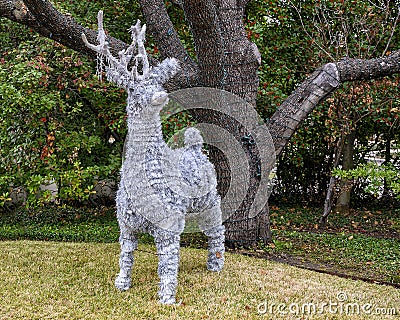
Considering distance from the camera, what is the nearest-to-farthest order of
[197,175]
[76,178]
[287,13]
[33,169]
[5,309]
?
1. [5,309]
2. [197,175]
3. [76,178]
4. [33,169]
5. [287,13]

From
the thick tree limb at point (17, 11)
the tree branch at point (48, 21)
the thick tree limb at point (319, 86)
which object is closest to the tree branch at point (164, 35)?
the tree branch at point (48, 21)

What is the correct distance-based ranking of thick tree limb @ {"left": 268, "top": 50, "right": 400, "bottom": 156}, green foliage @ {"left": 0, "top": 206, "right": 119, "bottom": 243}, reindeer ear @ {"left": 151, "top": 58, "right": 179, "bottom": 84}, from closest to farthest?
1. reindeer ear @ {"left": 151, "top": 58, "right": 179, "bottom": 84}
2. thick tree limb @ {"left": 268, "top": 50, "right": 400, "bottom": 156}
3. green foliage @ {"left": 0, "top": 206, "right": 119, "bottom": 243}

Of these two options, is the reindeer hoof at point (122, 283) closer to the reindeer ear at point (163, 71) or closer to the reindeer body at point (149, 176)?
the reindeer body at point (149, 176)

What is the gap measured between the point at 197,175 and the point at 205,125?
1.66 m

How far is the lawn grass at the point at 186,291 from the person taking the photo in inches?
139

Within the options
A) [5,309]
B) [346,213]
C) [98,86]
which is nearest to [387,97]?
[346,213]

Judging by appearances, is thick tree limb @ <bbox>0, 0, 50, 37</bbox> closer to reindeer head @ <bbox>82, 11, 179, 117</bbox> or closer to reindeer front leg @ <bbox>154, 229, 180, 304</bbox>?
reindeer head @ <bbox>82, 11, 179, 117</bbox>

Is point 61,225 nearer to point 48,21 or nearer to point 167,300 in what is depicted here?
point 48,21

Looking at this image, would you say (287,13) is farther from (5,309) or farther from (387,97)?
(5,309)

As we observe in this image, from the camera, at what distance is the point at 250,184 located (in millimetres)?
5566

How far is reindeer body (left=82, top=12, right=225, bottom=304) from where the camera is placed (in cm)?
354

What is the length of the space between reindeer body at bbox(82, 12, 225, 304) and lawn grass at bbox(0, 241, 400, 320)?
0.75ft

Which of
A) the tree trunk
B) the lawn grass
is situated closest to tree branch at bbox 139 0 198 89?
the lawn grass

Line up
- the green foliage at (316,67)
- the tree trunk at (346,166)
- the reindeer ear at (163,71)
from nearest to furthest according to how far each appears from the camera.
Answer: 1. the reindeer ear at (163,71)
2. the green foliage at (316,67)
3. the tree trunk at (346,166)
